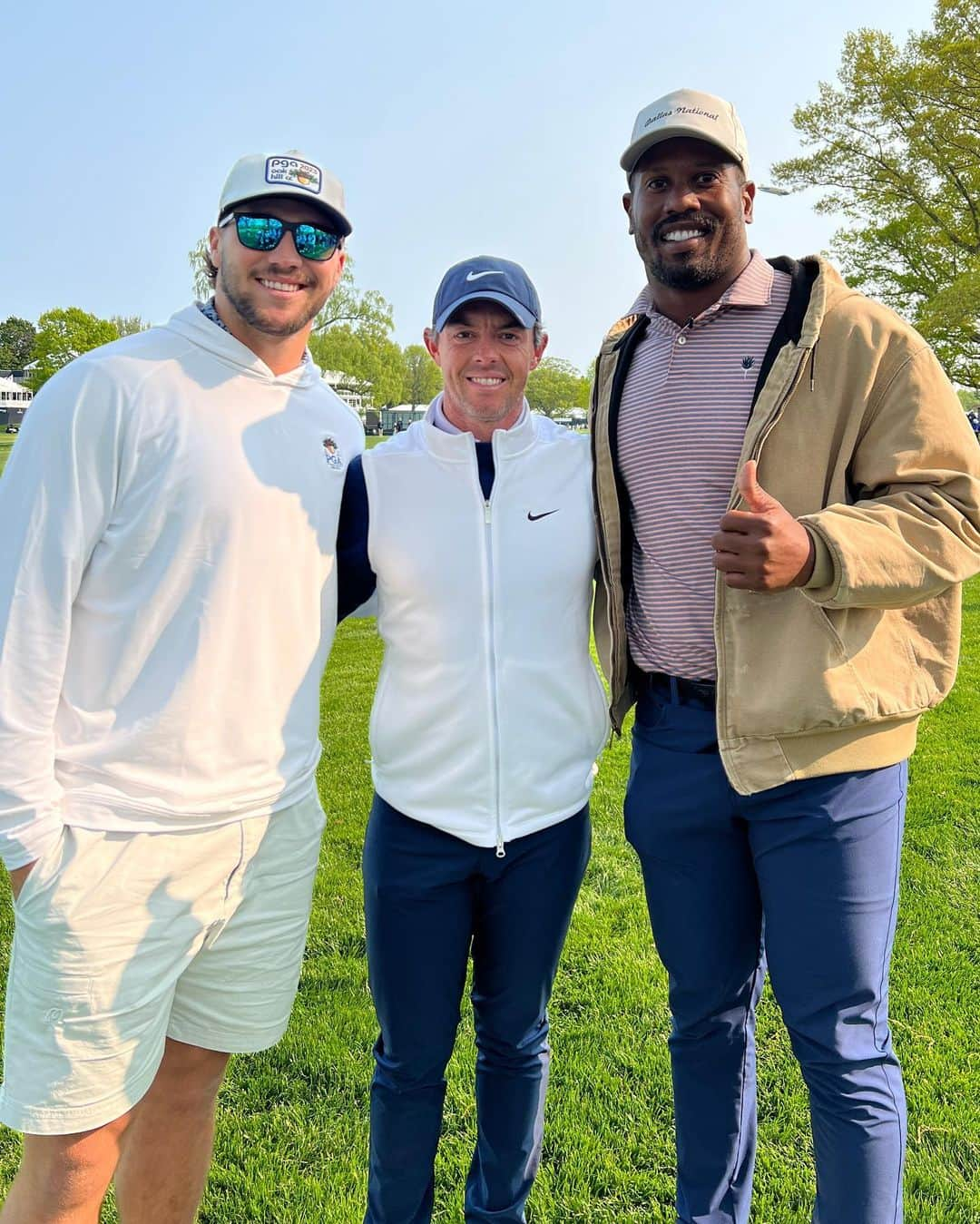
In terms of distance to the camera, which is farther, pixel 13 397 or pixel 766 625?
pixel 13 397

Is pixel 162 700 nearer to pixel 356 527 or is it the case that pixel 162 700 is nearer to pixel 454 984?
pixel 356 527

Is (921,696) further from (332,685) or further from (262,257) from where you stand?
(332,685)

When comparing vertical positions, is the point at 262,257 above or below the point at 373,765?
above

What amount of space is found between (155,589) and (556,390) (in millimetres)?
97137

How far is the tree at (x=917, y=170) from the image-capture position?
16406 mm

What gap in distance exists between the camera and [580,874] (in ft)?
8.93

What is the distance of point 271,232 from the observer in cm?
253

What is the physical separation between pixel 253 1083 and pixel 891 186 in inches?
803

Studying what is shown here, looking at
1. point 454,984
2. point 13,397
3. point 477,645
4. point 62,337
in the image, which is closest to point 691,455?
point 477,645

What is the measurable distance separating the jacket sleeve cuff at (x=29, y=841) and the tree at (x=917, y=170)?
17.0m

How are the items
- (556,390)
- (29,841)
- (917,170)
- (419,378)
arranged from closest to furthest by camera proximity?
(29,841)
(917,170)
(419,378)
(556,390)

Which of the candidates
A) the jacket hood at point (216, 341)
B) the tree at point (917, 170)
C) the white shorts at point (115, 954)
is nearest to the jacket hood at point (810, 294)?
the jacket hood at point (216, 341)

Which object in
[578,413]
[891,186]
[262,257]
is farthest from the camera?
[578,413]

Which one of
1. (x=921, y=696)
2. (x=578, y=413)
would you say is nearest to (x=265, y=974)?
(x=921, y=696)
